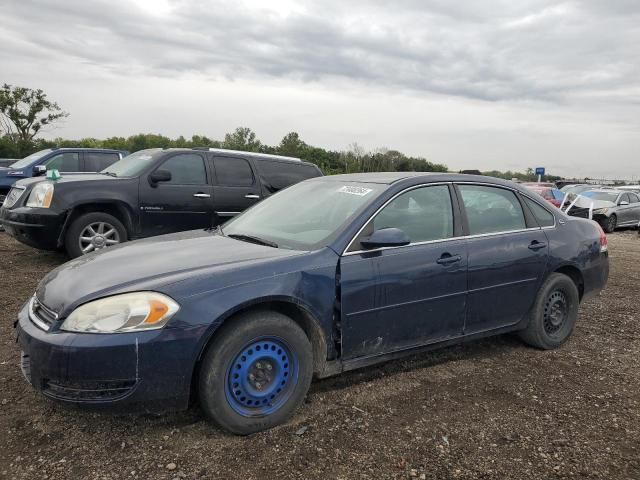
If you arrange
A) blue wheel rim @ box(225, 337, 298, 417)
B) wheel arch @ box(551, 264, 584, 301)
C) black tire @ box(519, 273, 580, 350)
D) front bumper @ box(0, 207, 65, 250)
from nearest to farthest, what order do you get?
blue wheel rim @ box(225, 337, 298, 417) < black tire @ box(519, 273, 580, 350) < wheel arch @ box(551, 264, 584, 301) < front bumper @ box(0, 207, 65, 250)

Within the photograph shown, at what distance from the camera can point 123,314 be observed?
275cm

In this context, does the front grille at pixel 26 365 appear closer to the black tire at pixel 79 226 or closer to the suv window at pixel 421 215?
the suv window at pixel 421 215

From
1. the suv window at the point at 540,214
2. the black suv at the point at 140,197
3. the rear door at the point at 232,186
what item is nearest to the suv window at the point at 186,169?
the black suv at the point at 140,197

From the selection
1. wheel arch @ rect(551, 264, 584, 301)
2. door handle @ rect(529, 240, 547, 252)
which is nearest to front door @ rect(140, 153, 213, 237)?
door handle @ rect(529, 240, 547, 252)

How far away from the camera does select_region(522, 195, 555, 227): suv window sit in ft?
15.0

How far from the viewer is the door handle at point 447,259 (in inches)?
149

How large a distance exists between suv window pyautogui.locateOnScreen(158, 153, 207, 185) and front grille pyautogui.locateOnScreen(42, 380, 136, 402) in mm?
5157

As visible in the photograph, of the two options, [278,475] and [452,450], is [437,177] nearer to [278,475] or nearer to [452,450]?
[452,450]

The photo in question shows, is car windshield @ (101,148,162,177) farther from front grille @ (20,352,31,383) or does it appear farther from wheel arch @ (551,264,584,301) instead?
wheel arch @ (551,264,584,301)

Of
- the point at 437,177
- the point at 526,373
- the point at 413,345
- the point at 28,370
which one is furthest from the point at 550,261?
the point at 28,370

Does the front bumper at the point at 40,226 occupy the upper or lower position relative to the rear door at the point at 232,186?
lower

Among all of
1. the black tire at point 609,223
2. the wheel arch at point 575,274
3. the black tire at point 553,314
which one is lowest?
the black tire at point 609,223

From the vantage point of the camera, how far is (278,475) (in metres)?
2.66

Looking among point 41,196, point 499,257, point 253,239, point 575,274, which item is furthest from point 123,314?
point 41,196
